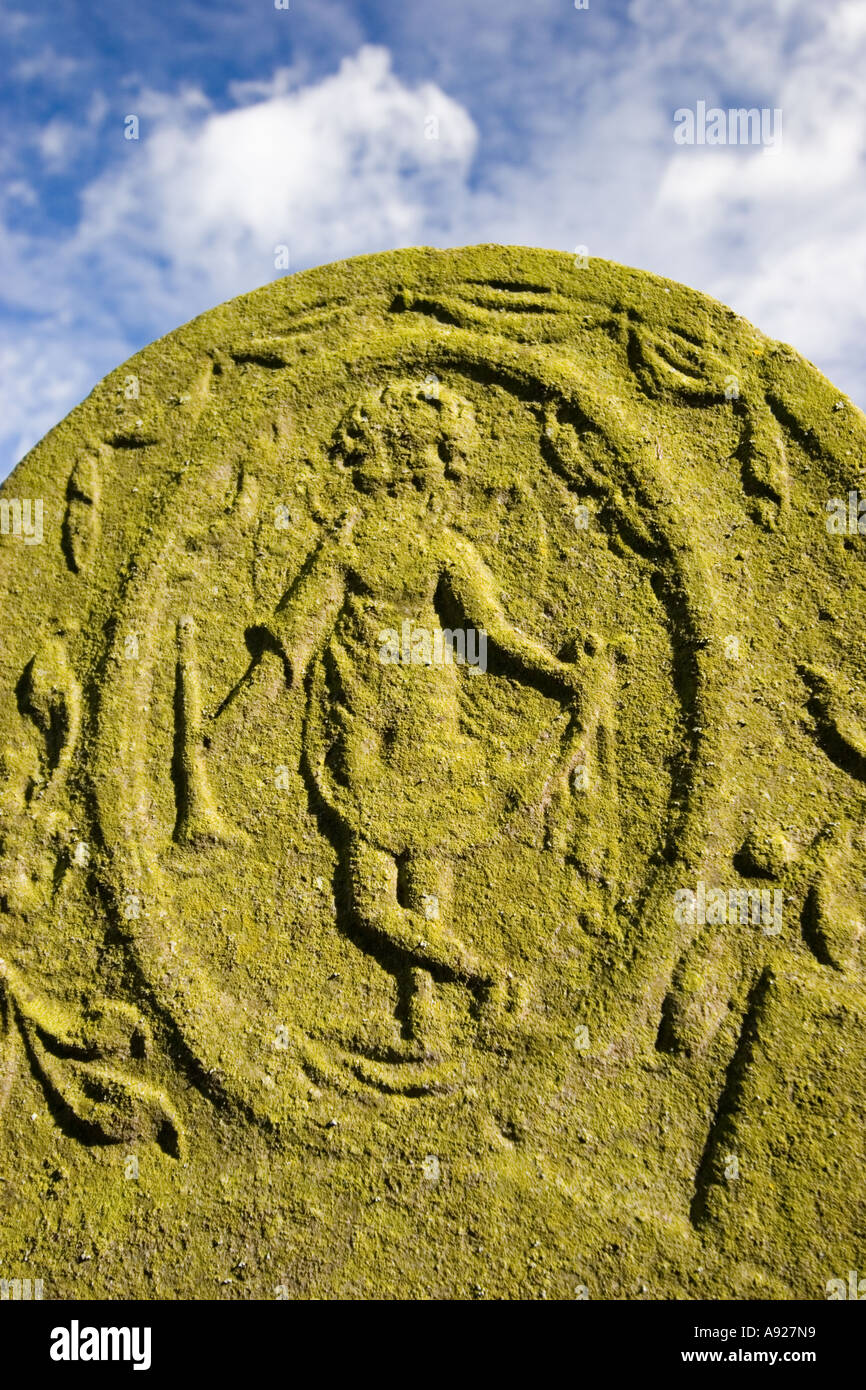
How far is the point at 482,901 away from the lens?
10.4 ft

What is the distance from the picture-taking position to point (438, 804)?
10.9 ft

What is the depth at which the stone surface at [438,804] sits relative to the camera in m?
2.86

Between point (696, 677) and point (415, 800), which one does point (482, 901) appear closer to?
point (415, 800)

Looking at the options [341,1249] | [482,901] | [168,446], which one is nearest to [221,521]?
[168,446]

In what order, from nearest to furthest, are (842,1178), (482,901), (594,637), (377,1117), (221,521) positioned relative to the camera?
1. (842,1178)
2. (377,1117)
3. (482,901)
4. (594,637)
5. (221,521)

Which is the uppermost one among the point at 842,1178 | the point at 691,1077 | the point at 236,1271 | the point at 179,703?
the point at 179,703

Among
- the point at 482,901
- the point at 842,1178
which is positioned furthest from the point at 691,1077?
the point at 482,901

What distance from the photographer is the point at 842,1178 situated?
2756 millimetres

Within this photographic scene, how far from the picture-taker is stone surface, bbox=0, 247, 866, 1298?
286 cm

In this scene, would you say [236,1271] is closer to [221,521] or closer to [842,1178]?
[842,1178]

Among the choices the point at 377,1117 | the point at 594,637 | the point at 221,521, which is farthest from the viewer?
the point at 221,521

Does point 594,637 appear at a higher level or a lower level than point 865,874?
higher

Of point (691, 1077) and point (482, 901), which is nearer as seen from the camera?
point (691, 1077)

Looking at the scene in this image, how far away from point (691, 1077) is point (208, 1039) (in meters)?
1.87
